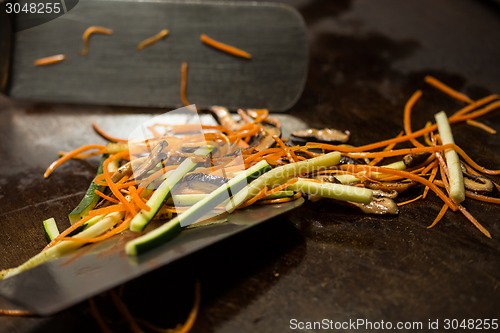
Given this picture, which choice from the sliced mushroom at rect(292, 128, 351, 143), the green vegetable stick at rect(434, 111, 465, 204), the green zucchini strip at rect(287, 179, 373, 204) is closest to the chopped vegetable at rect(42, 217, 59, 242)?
the green zucchini strip at rect(287, 179, 373, 204)

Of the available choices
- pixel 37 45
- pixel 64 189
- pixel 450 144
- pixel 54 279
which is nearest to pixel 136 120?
pixel 64 189

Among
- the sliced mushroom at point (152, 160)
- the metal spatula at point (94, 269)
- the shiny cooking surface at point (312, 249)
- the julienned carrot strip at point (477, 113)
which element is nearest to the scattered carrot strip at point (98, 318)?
the shiny cooking surface at point (312, 249)

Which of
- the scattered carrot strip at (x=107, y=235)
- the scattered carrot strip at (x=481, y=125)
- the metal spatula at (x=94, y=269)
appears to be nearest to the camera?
the metal spatula at (x=94, y=269)

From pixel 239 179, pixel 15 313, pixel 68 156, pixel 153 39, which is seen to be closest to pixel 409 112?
pixel 239 179

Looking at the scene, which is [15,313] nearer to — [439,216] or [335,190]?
[335,190]

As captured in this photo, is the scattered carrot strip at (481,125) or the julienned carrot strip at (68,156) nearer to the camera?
the julienned carrot strip at (68,156)

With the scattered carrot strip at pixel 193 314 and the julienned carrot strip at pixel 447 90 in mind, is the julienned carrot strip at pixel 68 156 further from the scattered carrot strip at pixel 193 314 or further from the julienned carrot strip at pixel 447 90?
the julienned carrot strip at pixel 447 90
